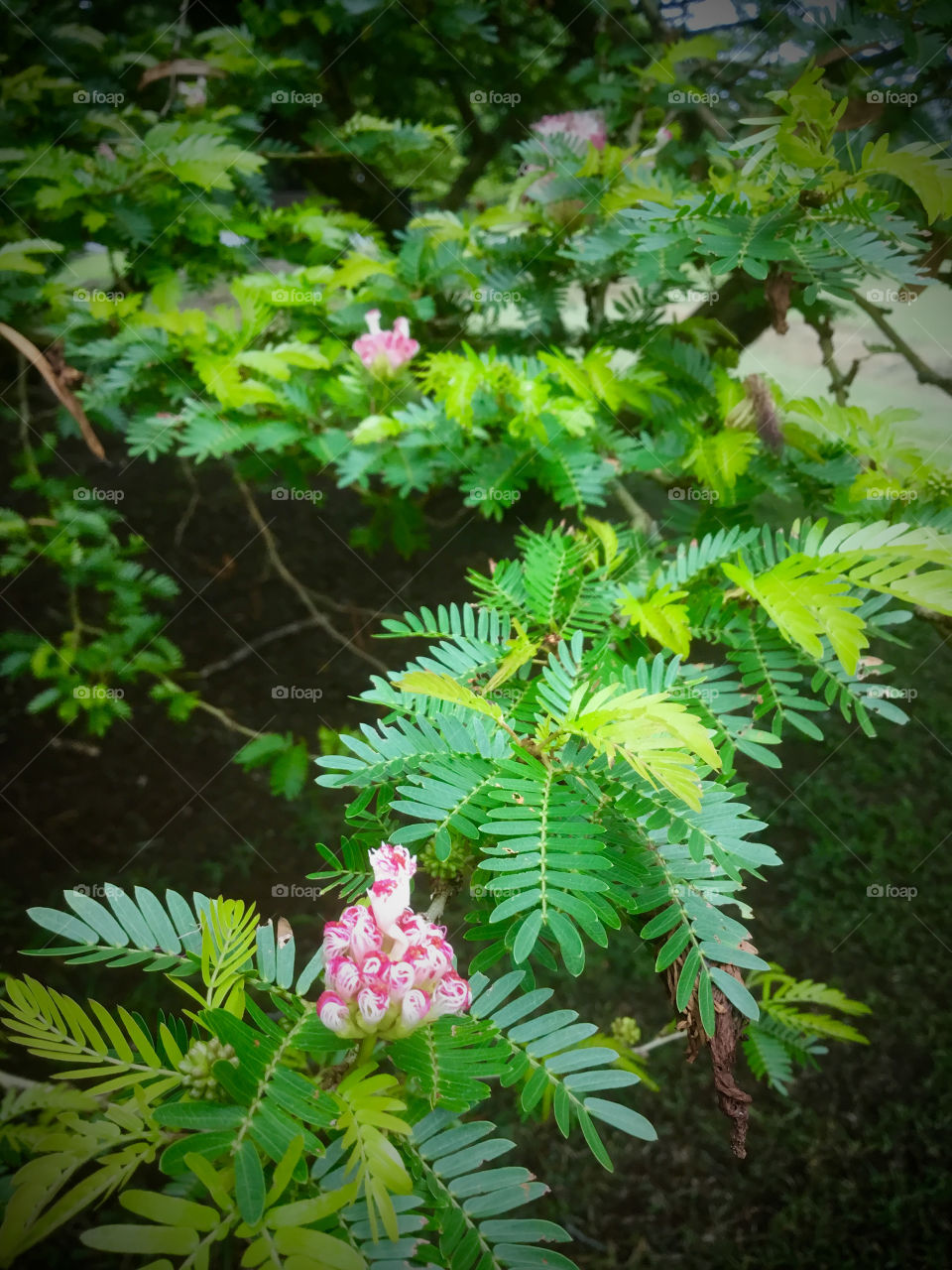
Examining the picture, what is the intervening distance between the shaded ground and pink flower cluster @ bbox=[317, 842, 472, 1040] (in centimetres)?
119

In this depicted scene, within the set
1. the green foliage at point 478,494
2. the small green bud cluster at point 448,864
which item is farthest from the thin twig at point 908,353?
the small green bud cluster at point 448,864

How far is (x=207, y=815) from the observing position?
2.01m

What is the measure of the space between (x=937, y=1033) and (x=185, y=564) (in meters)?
2.28

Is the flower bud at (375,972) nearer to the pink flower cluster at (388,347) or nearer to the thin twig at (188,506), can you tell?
the pink flower cluster at (388,347)

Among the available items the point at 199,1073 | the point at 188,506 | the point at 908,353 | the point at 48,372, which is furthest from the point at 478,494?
the point at 188,506

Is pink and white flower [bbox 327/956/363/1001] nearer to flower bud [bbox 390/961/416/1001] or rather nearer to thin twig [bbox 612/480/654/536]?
flower bud [bbox 390/961/416/1001]

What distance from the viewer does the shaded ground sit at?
145 cm

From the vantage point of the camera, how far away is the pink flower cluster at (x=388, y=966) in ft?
1.60

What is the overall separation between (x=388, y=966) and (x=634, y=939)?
142 cm

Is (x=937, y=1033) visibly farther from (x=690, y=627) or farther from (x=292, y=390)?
(x=292, y=390)

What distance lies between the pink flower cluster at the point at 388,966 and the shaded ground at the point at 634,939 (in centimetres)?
119

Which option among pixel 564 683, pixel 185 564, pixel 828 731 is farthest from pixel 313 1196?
pixel 185 564

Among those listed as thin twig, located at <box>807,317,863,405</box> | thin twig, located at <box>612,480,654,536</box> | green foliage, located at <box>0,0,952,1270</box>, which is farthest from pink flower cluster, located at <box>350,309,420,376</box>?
thin twig, located at <box>807,317,863,405</box>

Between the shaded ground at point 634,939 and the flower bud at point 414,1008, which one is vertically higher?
the flower bud at point 414,1008
